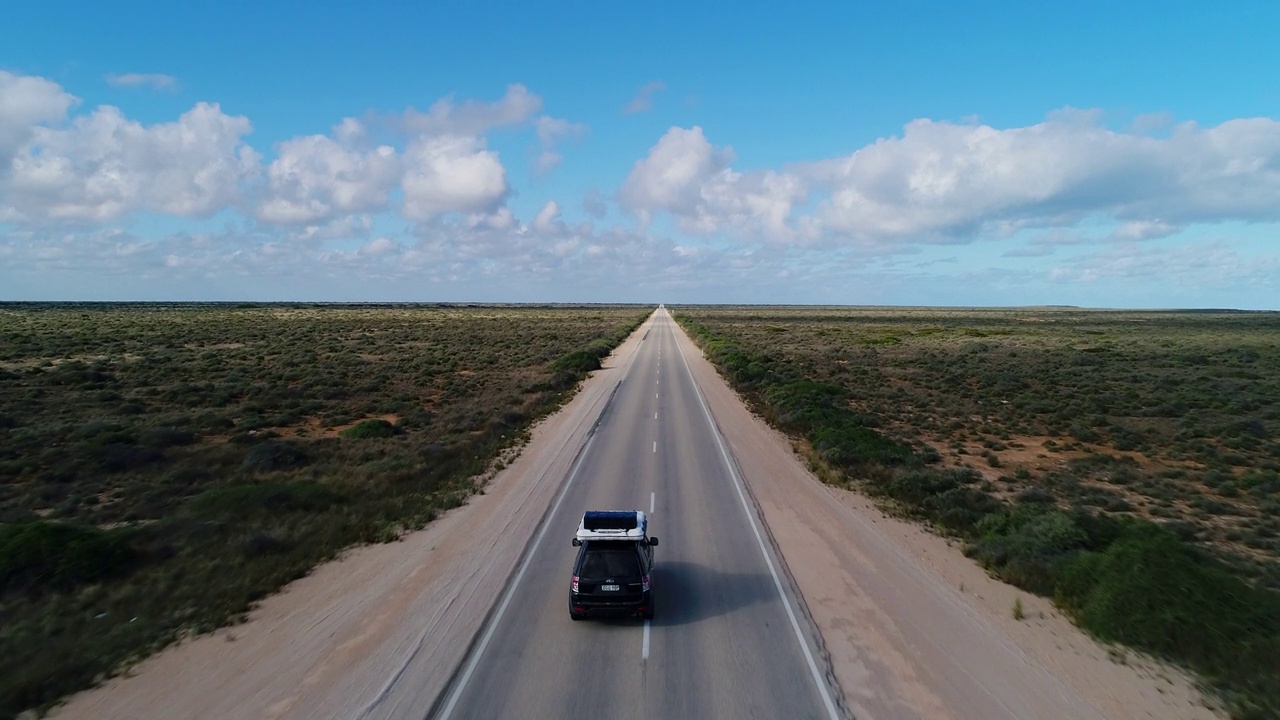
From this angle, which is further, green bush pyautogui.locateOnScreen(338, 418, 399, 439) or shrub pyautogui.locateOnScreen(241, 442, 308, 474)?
green bush pyautogui.locateOnScreen(338, 418, 399, 439)

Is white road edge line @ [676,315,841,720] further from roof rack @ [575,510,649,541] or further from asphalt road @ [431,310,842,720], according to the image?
roof rack @ [575,510,649,541]

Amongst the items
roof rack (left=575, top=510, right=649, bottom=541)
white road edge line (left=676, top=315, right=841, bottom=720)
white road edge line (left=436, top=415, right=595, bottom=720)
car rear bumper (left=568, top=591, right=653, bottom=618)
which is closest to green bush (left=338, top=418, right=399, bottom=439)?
white road edge line (left=436, top=415, right=595, bottom=720)

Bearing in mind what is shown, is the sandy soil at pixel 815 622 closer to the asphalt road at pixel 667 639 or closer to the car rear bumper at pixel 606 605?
the asphalt road at pixel 667 639

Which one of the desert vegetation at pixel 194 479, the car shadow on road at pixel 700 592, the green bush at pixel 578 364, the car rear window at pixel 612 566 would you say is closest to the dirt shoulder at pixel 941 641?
the car shadow on road at pixel 700 592

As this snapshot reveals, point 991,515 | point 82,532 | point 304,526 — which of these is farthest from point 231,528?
point 991,515

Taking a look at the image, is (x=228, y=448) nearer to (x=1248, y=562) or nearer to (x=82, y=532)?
(x=82, y=532)

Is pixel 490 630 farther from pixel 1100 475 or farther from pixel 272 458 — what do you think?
pixel 1100 475
